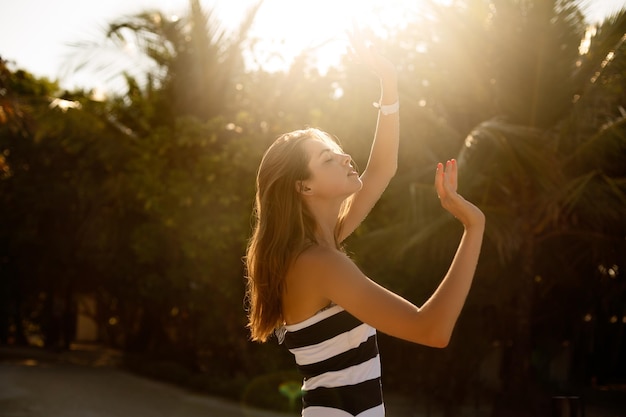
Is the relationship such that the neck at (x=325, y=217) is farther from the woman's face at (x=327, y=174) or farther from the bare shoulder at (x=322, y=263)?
the bare shoulder at (x=322, y=263)

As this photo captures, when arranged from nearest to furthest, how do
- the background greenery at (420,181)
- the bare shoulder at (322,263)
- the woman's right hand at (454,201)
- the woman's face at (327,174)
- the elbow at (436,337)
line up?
1. the elbow at (436,337)
2. the woman's right hand at (454,201)
3. the bare shoulder at (322,263)
4. the woman's face at (327,174)
5. the background greenery at (420,181)

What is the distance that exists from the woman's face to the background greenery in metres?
9.60

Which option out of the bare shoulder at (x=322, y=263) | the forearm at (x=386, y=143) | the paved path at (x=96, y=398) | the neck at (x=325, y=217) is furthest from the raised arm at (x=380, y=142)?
the paved path at (x=96, y=398)

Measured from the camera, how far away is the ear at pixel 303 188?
2613 millimetres

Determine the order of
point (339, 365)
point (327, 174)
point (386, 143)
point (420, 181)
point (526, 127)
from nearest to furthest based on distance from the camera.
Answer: point (339, 365)
point (327, 174)
point (386, 143)
point (526, 127)
point (420, 181)

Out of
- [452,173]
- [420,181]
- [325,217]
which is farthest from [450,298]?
[420,181]

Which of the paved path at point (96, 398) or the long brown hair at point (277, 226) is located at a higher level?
the long brown hair at point (277, 226)

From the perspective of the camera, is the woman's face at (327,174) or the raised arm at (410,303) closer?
the raised arm at (410,303)

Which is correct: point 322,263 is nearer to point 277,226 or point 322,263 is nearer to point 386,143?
point 277,226

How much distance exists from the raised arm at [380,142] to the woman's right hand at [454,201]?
2.54 ft

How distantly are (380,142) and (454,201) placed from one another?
950 mm

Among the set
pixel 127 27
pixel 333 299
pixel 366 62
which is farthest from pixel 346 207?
pixel 127 27

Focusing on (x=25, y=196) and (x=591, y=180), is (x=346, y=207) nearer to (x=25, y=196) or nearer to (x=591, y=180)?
(x=591, y=180)

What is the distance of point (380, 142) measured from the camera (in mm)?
3166
